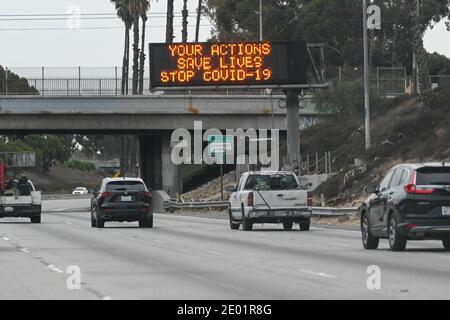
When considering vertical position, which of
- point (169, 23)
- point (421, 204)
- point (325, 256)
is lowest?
point (325, 256)

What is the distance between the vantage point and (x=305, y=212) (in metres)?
38.8

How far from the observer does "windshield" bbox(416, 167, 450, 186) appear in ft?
83.0

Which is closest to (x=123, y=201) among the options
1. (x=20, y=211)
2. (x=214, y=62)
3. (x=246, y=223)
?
(x=246, y=223)

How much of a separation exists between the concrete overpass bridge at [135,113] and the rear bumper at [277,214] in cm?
3569

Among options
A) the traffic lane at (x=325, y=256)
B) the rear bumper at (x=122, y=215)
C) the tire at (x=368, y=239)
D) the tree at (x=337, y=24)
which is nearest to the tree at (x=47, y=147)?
the tree at (x=337, y=24)

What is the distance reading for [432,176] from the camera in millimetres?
25453

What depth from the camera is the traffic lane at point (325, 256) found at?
18531mm

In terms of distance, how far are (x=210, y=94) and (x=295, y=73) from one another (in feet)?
70.5

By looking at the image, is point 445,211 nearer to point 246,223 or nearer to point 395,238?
point 395,238

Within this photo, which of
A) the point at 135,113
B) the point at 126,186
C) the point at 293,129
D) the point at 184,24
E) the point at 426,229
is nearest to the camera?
the point at 426,229

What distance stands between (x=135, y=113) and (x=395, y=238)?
168 ft

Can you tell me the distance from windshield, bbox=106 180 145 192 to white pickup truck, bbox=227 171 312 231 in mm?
4670
